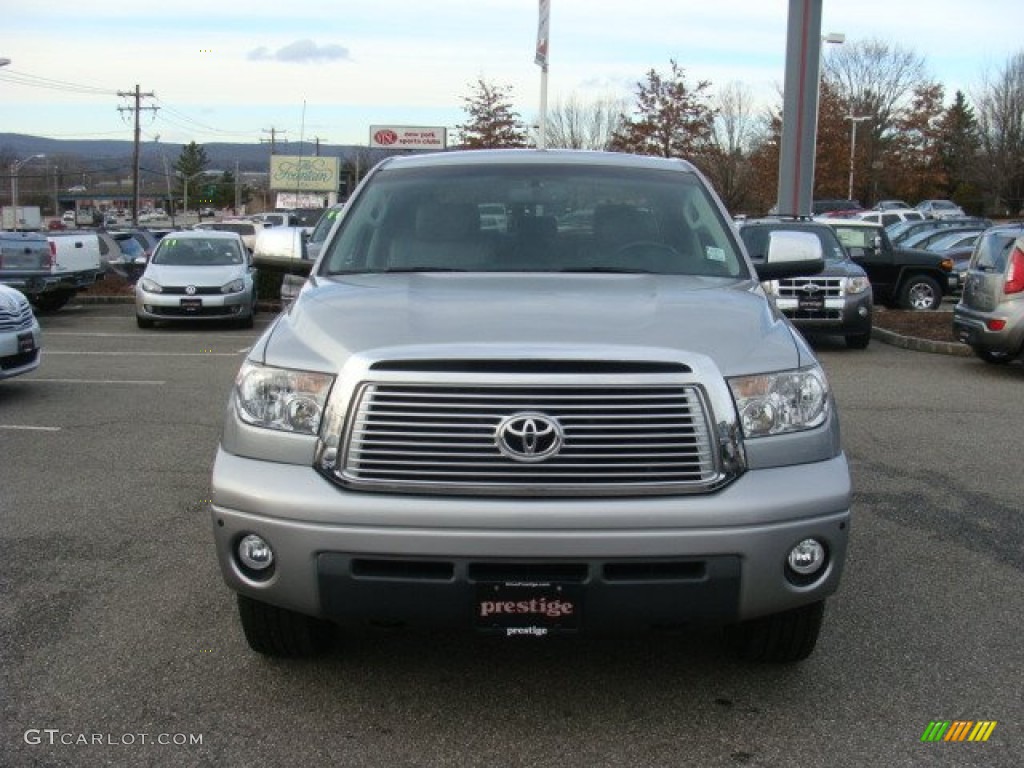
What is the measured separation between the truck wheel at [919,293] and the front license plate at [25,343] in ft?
45.9

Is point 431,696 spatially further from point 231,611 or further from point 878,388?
point 878,388

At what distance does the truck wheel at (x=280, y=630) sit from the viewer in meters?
3.86

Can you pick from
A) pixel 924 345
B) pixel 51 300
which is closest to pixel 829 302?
pixel 924 345

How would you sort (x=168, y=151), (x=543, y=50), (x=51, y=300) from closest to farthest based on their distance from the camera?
(x=51, y=300), (x=543, y=50), (x=168, y=151)

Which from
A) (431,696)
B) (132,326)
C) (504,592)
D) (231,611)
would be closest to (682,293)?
(504,592)

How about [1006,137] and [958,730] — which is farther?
[1006,137]

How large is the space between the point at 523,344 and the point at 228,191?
466 ft

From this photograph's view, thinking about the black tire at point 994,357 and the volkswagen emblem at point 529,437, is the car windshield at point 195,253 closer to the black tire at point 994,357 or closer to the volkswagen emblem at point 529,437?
the black tire at point 994,357

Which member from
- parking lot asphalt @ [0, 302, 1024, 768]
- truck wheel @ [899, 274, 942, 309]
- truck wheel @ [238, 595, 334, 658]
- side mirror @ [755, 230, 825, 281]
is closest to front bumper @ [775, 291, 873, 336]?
truck wheel @ [899, 274, 942, 309]

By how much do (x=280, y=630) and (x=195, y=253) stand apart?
53.9 feet

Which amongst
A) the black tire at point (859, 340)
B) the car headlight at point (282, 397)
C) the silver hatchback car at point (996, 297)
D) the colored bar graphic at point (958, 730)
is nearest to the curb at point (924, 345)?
the black tire at point (859, 340)

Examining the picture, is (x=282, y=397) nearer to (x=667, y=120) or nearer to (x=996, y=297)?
(x=996, y=297)

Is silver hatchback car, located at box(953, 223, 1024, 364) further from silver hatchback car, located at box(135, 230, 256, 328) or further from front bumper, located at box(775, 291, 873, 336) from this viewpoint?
silver hatchback car, located at box(135, 230, 256, 328)

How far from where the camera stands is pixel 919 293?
18.9 metres
